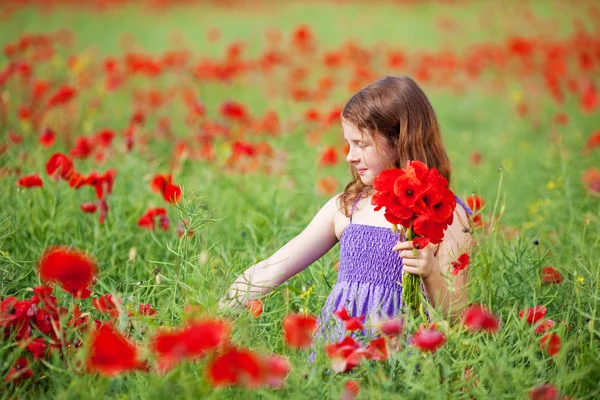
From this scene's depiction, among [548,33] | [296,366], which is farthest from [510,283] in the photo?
Result: [548,33]

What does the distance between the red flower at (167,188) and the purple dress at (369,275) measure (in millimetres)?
546

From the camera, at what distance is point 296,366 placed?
1.74 m

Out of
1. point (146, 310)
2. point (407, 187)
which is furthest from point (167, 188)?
point (407, 187)

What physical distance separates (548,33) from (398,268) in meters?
9.04

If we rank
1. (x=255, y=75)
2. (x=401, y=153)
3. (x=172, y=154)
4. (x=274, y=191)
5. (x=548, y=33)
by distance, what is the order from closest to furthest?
(x=401, y=153) < (x=274, y=191) < (x=172, y=154) < (x=255, y=75) < (x=548, y=33)

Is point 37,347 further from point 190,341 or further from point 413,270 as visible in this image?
point 413,270

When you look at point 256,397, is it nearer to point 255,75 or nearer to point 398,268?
point 398,268

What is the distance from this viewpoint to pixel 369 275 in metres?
2.07

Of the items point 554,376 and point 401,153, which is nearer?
point 554,376

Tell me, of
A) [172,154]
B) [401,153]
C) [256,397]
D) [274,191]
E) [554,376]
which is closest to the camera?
[256,397]

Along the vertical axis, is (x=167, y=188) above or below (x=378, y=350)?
above

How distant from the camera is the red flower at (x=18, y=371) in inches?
62.6

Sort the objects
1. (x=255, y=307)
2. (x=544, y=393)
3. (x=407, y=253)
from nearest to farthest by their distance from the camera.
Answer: (x=544, y=393)
(x=407, y=253)
(x=255, y=307)

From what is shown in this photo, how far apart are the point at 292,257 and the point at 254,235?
41cm
